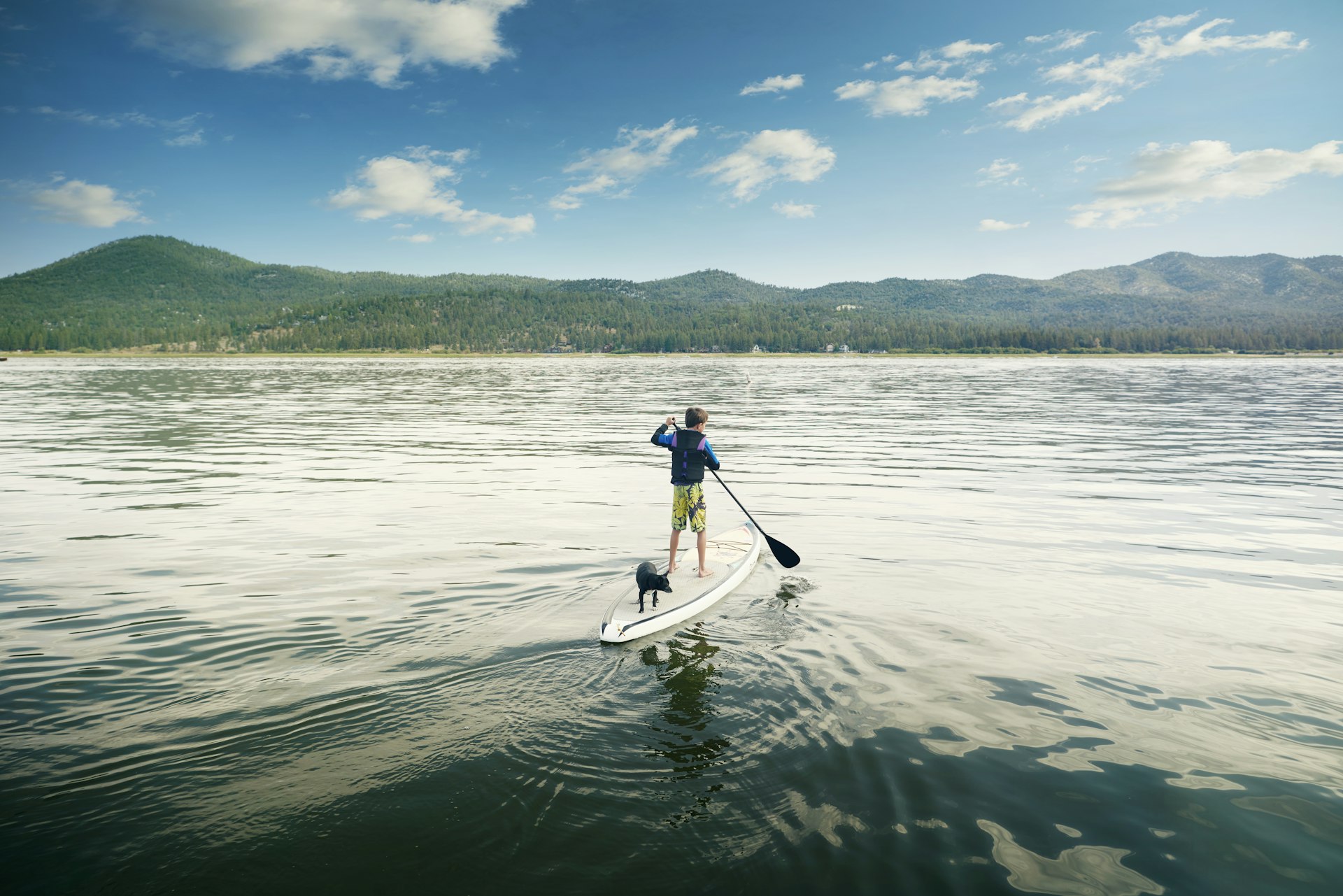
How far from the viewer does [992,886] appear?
5.19 metres

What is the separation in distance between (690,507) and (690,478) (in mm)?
555

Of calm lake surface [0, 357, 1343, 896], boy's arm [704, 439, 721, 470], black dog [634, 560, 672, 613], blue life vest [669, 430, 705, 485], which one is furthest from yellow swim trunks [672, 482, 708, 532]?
black dog [634, 560, 672, 613]

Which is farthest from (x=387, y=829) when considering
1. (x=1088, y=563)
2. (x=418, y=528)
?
(x=1088, y=563)

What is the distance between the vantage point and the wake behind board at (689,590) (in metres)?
10.00

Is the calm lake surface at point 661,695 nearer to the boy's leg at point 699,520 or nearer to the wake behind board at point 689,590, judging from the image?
the wake behind board at point 689,590

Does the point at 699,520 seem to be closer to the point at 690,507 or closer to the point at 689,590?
the point at 690,507

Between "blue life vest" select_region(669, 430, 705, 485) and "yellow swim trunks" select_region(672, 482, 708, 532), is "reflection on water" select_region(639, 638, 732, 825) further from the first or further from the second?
"blue life vest" select_region(669, 430, 705, 485)

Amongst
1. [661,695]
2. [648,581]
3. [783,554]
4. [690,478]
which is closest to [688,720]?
[661,695]

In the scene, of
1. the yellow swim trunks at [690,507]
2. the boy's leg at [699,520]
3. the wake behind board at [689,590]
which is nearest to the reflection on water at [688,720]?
the wake behind board at [689,590]

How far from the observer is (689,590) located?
11.9m

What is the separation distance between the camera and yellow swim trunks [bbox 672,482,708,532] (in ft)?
42.2

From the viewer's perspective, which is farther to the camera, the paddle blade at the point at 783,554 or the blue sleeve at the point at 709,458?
the paddle blade at the point at 783,554

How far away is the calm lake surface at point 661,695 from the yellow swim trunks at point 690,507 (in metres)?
1.43

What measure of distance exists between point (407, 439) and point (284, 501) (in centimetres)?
1481
